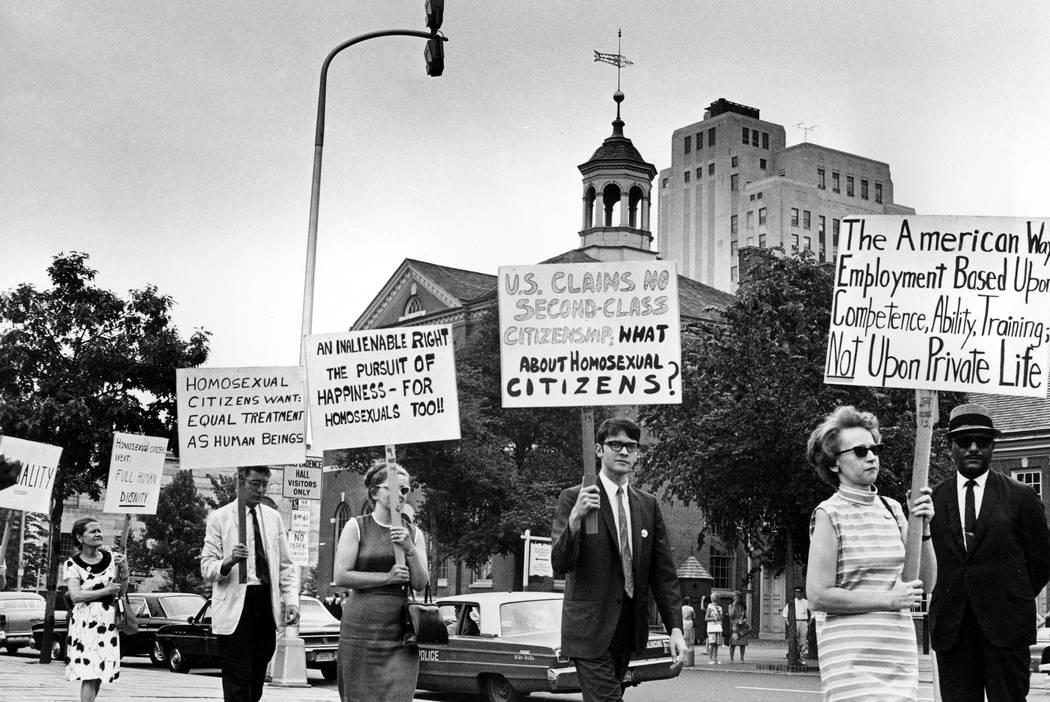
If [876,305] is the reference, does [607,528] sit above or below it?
below

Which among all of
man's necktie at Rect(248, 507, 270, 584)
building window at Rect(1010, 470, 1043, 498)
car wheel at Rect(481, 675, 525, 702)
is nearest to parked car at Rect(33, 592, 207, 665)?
car wheel at Rect(481, 675, 525, 702)

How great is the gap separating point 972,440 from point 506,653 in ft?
34.0

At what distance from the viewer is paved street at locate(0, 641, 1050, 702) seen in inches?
624

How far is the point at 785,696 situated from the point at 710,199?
12428 cm

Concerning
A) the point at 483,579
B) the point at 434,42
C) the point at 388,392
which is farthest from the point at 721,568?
the point at 388,392

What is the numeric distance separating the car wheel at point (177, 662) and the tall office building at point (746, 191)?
111 meters

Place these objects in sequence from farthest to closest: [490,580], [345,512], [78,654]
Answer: [345,512]
[490,580]
[78,654]

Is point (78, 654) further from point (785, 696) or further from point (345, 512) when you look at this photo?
point (345, 512)

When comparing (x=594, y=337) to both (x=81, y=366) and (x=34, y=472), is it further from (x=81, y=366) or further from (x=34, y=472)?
(x=81, y=366)

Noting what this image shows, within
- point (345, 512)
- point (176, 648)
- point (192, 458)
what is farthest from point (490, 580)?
point (192, 458)

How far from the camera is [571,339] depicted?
8875 mm

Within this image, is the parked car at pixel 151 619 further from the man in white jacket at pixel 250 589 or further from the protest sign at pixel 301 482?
the man in white jacket at pixel 250 589

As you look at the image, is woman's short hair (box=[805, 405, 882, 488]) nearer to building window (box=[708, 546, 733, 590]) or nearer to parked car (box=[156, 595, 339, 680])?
parked car (box=[156, 595, 339, 680])

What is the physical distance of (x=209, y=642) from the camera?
22797mm
